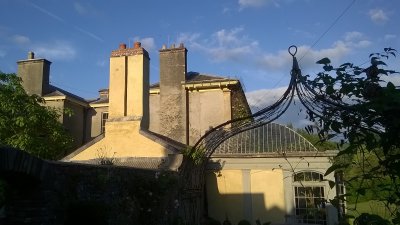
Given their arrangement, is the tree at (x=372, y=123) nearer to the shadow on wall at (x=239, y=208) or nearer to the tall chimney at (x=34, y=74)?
the shadow on wall at (x=239, y=208)

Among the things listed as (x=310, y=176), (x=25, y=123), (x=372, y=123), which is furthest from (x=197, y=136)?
(x=372, y=123)

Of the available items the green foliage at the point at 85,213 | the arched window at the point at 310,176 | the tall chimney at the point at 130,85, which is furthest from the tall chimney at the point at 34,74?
the green foliage at the point at 85,213

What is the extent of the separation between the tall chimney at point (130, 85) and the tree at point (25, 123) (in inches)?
151

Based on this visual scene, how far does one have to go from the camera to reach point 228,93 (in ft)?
65.4

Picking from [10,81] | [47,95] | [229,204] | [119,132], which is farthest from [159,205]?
[47,95]

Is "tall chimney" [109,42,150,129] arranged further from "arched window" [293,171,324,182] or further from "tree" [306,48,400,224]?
"tree" [306,48,400,224]

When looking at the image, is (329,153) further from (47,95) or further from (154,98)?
(47,95)

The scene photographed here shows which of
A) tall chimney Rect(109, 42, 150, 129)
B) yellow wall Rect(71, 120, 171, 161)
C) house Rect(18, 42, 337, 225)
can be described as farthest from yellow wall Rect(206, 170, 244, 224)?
tall chimney Rect(109, 42, 150, 129)

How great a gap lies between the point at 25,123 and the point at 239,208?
9100mm

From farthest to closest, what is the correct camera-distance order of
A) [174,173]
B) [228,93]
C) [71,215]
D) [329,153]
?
1. [228,93]
2. [329,153]
3. [174,173]
4. [71,215]

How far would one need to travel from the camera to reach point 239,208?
15.9m

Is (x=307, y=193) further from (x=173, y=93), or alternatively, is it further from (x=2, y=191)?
(x=2, y=191)

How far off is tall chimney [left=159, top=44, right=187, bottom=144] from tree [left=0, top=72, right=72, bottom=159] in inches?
222

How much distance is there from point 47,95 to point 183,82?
7684 mm
